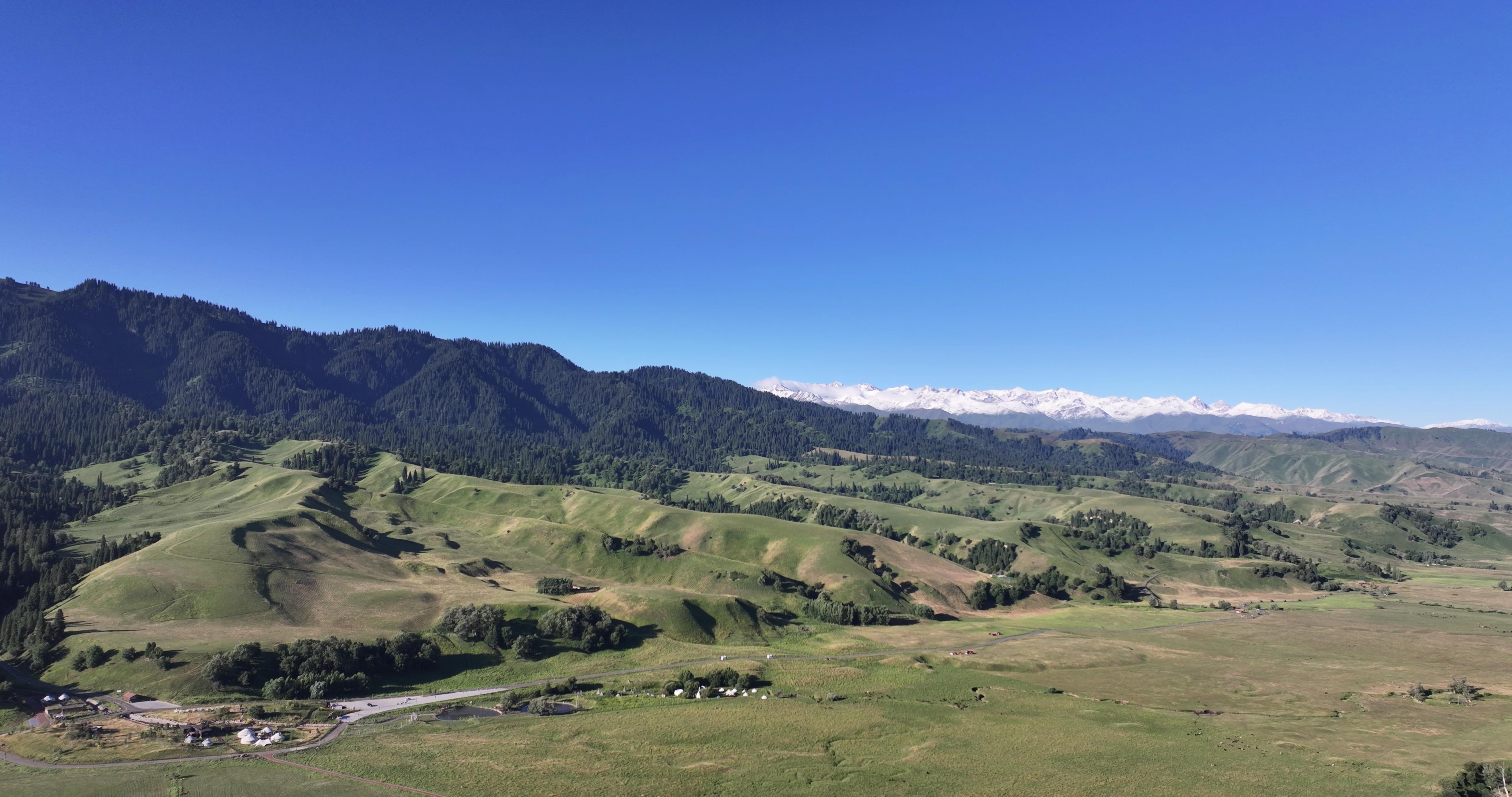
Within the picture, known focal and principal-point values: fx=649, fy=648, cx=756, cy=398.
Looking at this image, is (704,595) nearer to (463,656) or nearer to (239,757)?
(463,656)

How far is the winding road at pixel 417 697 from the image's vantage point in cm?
7169

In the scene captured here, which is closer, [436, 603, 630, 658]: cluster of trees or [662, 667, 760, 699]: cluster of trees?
[662, 667, 760, 699]: cluster of trees

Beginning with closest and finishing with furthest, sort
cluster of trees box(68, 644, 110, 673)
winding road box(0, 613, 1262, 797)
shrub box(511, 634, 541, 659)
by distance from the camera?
1. winding road box(0, 613, 1262, 797)
2. cluster of trees box(68, 644, 110, 673)
3. shrub box(511, 634, 541, 659)

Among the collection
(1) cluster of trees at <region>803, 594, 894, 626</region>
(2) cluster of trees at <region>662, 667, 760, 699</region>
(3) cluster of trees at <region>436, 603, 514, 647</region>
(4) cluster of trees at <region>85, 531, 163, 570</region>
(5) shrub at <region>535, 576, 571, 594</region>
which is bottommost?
(1) cluster of trees at <region>803, 594, 894, 626</region>

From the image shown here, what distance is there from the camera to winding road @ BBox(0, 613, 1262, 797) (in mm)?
71688

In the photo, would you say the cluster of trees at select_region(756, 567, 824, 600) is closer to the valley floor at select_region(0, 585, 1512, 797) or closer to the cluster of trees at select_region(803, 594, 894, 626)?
the cluster of trees at select_region(803, 594, 894, 626)

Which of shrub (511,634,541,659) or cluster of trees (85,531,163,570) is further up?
cluster of trees (85,531,163,570)

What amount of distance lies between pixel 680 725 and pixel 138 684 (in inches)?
3114

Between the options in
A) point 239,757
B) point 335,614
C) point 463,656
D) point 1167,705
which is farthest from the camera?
point 335,614

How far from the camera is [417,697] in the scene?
101 metres

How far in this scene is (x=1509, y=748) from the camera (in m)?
79.4

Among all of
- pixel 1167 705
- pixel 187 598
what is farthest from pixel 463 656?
pixel 1167 705

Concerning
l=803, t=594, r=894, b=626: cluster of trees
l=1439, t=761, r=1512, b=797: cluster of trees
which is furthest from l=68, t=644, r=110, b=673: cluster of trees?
l=1439, t=761, r=1512, b=797: cluster of trees

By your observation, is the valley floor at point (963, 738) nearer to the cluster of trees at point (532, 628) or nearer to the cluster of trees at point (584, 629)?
the cluster of trees at point (584, 629)
